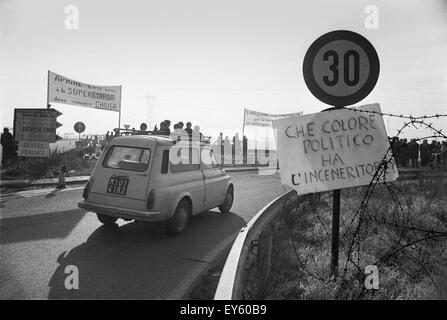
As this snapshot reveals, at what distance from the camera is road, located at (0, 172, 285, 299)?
4.14 m

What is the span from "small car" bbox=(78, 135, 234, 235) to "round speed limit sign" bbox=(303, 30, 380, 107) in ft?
10.8

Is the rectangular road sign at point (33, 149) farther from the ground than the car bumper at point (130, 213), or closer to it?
farther from the ground

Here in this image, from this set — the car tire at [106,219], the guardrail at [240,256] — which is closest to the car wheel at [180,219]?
the car tire at [106,219]

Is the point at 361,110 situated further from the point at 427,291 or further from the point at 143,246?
the point at 143,246

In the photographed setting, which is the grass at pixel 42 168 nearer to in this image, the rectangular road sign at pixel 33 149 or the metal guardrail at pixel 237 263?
the rectangular road sign at pixel 33 149

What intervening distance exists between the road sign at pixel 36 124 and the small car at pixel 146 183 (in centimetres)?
964

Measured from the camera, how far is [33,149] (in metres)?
15.1

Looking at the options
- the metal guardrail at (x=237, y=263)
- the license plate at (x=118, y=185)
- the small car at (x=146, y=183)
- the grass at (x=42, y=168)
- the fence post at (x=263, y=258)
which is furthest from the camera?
the grass at (x=42, y=168)

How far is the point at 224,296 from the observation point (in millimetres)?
2730

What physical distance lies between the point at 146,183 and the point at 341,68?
3.66 m

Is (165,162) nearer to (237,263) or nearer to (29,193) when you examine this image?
(237,263)

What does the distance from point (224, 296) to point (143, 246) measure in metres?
3.34

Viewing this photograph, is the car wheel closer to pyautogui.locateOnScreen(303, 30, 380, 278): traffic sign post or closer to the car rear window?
the car rear window

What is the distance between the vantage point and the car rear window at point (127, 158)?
653cm
